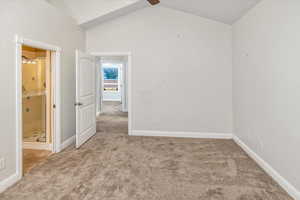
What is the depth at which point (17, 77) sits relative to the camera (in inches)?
98.7

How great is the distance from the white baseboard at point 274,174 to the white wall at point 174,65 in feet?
3.89

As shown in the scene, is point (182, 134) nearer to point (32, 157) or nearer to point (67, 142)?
point (67, 142)

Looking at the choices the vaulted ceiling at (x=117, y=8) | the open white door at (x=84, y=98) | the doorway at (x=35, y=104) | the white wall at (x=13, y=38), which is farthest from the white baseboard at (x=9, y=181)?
the vaulted ceiling at (x=117, y=8)

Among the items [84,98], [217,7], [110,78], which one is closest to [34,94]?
[84,98]

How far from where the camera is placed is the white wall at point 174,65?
4535 millimetres

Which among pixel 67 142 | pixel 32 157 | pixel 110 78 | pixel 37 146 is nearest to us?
pixel 32 157

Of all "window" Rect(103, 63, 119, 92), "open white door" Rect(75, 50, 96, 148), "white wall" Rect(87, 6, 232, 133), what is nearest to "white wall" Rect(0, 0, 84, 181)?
"open white door" Rect(75, 50, 96, 148)

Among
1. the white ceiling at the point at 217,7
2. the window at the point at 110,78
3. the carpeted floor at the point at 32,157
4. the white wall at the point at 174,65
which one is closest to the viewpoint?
the carpeted floor at the point at 32,157

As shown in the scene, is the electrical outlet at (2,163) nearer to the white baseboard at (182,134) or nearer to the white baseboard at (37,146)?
the white baseboard at (37,146)

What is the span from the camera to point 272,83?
8.82 ft

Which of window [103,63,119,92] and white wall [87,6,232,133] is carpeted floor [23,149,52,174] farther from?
window [103,63,119,92]

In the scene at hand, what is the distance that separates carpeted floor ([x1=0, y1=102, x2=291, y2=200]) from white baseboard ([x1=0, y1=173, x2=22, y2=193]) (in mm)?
68

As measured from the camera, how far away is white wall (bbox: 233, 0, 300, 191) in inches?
87.7

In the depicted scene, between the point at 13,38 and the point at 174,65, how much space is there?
3186 millimetres
